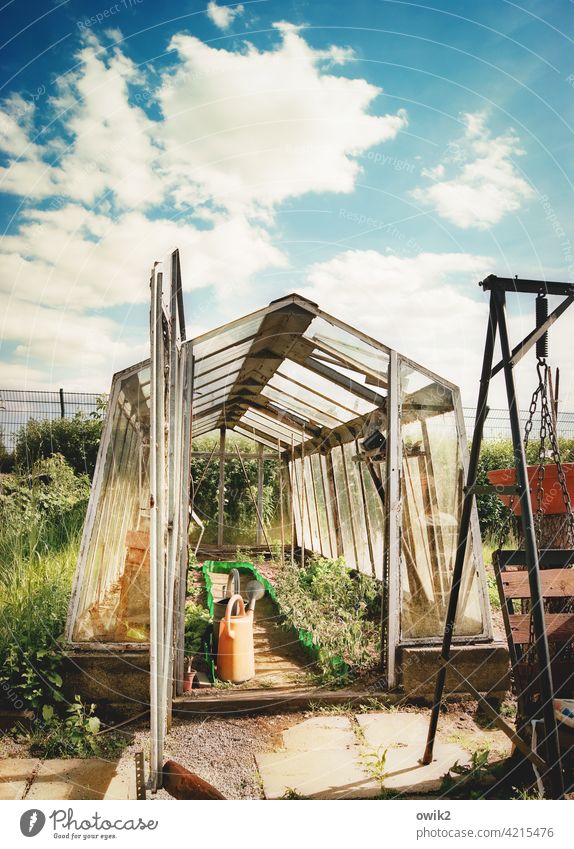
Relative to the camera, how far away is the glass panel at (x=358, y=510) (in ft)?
21.5

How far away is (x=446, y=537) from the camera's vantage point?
14.8ft

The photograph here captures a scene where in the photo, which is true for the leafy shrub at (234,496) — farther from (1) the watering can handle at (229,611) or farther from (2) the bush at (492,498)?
(1) the watering can handle at (229,611)

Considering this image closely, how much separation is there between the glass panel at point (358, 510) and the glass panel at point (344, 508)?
17 centimetres

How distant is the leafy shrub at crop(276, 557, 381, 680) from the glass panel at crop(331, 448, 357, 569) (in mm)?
289

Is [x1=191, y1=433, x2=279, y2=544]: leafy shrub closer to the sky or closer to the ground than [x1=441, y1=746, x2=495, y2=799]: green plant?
closer to the sky

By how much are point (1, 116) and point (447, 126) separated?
2.41 metres

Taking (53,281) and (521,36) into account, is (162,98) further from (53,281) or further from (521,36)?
(521,36)

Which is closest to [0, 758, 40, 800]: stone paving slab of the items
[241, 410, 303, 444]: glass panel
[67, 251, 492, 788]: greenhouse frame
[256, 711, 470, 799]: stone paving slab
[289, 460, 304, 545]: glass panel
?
[67, 251, 492, 788]: greenhouse frame

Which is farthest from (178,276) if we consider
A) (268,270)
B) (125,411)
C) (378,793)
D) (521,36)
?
Result: (378,793)

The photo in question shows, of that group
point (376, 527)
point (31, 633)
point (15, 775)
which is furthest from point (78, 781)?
point (376, 527)

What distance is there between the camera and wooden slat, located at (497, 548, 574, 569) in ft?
10.2

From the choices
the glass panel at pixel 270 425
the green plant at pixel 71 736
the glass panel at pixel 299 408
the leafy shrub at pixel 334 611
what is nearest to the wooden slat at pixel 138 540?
the green plant at pixel 71 736

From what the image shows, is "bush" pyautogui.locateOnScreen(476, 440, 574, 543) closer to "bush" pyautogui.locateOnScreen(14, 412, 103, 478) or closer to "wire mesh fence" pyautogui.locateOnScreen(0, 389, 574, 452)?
"bush" pyautogui.locateOnScreen(14, 412, 103, 478)
